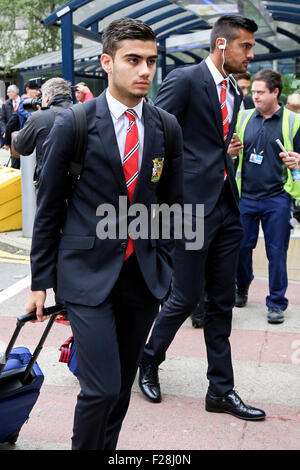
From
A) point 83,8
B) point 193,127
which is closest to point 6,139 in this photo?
point 83,8

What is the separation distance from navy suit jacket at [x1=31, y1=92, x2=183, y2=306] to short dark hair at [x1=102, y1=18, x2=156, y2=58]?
20cm

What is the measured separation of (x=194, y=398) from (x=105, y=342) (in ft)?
5.20

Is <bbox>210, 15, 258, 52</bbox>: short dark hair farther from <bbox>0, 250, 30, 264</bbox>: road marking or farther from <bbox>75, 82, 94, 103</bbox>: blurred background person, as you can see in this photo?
<bbox>75, 82, 94, 103</bbox>: blurred background person

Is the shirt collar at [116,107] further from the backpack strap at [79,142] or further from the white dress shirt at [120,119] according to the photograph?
the backpack strap at [79,142]

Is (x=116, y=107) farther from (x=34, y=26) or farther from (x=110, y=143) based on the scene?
(x=34, y=26)

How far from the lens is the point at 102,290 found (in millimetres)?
2492

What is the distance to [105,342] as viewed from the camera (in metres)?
2.46

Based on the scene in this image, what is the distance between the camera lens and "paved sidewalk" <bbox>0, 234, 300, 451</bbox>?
332 centimetres

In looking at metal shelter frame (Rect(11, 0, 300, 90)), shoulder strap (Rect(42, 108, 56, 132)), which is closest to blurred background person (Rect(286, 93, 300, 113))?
metal shelter frame (Rect(11, 0, 300, 90))

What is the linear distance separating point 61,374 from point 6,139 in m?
9.29

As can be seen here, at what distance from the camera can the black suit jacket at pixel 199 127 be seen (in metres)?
3.54

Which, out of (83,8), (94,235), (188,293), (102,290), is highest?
(83,8)

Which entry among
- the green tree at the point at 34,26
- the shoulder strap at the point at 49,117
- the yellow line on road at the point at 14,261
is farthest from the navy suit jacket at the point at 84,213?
the green tree at the point at 34,26

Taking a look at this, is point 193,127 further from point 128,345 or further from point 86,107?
point 128,345
